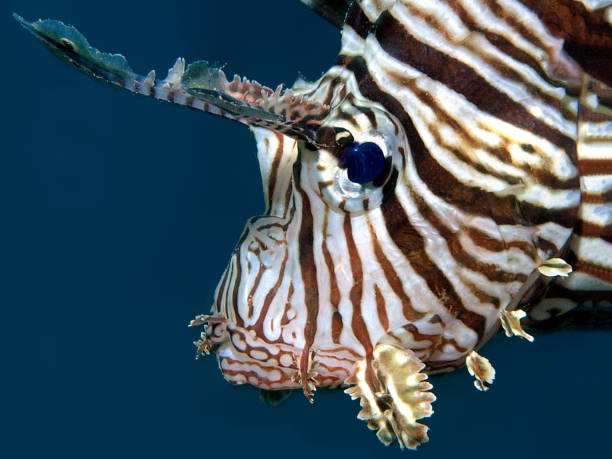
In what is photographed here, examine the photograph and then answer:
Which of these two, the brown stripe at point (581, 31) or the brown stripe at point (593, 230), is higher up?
the brown stripe at point (581, 31)

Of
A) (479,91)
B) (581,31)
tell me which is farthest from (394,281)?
(581,31)

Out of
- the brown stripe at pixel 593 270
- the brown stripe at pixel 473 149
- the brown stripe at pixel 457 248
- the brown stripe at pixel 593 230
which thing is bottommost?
the brown stripe at pixel 593 270

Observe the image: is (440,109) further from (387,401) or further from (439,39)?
(387,401)

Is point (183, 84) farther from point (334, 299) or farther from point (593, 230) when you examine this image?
point (593, 230)

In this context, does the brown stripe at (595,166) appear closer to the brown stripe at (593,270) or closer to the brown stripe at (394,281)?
the brown stripe at (593,270)

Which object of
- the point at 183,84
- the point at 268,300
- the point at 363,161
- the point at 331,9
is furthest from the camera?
the point at 331,9

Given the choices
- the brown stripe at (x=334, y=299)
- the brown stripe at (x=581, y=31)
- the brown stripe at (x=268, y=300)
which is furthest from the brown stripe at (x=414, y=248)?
the brown stripe at (x=581, y=31)
